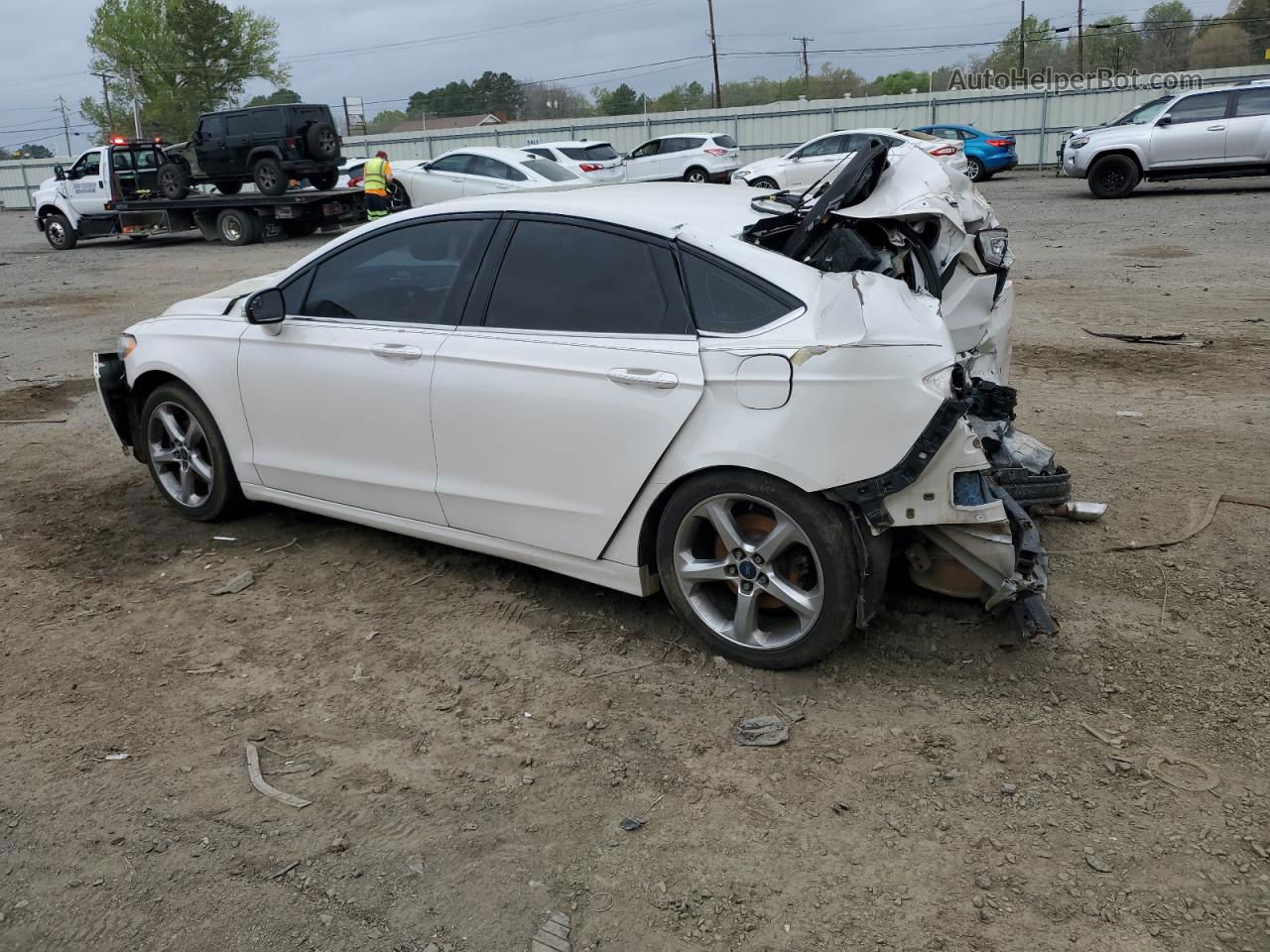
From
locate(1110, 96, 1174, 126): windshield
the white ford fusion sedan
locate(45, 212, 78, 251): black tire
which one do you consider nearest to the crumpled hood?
the white ford fusion sedan

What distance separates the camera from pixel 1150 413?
6.41 m

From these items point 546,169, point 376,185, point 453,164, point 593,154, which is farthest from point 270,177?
point 593,154

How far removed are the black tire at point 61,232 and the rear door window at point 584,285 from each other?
22.7 m

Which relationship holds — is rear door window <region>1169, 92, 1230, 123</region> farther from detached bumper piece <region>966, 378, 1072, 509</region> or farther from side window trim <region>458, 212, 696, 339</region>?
side window trim <region>458, 212, 696, 339</region>

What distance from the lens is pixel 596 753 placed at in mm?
A: 3340

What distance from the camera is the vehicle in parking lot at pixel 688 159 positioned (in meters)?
27.2

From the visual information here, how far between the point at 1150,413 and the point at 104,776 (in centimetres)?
592

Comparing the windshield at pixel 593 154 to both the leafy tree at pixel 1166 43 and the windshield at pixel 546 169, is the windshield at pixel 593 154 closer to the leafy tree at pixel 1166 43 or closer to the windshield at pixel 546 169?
the windshield at pixel 546 169

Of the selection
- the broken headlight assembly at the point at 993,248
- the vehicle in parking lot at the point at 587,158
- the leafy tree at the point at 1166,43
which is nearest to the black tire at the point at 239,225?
the vehicle in parking lot at the point at 587,158

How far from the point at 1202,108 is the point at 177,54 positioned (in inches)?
2685

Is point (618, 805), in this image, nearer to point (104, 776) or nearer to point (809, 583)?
point (809, 583)

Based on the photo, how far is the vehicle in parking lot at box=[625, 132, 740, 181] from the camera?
27.2 m

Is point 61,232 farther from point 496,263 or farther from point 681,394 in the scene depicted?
point 681,394

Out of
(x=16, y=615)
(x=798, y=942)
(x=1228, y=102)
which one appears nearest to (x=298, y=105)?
(x=1228, y=102)
